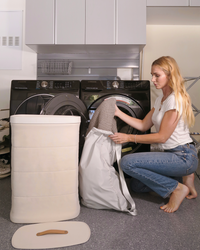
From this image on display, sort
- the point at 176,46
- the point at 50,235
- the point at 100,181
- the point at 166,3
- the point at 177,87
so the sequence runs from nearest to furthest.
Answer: the point at 50,235 → the point at 100,181 → the point at 177,87 → the point at 166,3 → the point at 176,46

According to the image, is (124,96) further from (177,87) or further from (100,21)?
(100,21)

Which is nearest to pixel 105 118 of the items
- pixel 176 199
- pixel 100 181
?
pixel 100 181

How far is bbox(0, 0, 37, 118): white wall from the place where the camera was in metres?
2.85

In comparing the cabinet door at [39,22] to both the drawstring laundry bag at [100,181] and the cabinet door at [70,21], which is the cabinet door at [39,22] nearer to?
the cabinet door at [70,21]

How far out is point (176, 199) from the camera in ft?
4.75

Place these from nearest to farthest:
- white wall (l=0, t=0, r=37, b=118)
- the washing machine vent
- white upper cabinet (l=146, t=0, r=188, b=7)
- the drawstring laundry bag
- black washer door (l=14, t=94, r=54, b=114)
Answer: the drawstring laundry bag
black washer door (l=14, t=94, r=54, b=114)
white upper cabinet (l=146, t=0, r=188, b=7)
the washing machine vent
white wall (l=0, t=0, r=37, b=118)

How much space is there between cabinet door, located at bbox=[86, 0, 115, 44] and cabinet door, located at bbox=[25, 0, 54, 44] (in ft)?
1.43

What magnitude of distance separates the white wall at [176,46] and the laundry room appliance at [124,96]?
0.92m

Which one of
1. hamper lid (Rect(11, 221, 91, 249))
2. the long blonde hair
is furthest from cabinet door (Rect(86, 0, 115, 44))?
hamper lid (Rect(11, 221, 91, 249))

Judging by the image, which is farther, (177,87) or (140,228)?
(177,87)

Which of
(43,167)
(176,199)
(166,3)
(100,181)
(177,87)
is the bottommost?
(176,199)

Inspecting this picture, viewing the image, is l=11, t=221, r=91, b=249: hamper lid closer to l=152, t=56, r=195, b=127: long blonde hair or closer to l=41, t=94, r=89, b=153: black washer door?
l=41, t=94, r=89, b=153: black washer door

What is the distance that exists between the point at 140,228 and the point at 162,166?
0.44m

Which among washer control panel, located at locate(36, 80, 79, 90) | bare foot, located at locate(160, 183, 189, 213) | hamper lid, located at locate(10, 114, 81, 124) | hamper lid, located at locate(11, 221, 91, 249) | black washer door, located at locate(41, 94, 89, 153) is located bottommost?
hamper lid, located at locate(11, 221, 91, 249)
